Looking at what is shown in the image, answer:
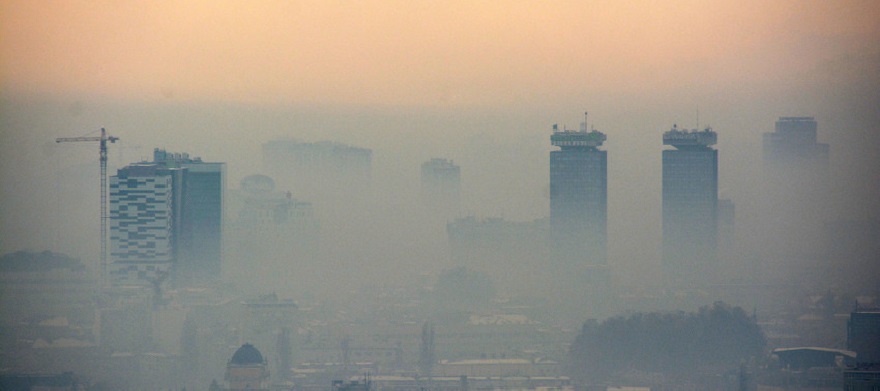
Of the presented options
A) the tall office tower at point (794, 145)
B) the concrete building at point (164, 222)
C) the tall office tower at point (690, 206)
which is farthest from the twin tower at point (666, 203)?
the concrete building at point (164, 222)

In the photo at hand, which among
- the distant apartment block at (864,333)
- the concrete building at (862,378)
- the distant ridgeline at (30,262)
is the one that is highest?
the distant ridgeline at (30,262)

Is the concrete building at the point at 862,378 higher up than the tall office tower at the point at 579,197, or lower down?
lower down

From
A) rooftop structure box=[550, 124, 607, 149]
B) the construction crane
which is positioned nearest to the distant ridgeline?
the construction crane

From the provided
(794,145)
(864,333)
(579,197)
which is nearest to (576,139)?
(579,197)

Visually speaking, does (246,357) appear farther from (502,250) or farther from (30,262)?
(502,250)

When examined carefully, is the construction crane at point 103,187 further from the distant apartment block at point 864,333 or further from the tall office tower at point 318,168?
the distant apartment block at point 864,333

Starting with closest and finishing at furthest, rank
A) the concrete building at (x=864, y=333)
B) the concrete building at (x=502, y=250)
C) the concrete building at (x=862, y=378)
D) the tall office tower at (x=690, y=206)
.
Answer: the concrete building at (x=862, y=378) < the concrete building at (x=864, y=333) < the tall office tower at (x=690, y=206) < the concrete building at (x=502, y=250)
